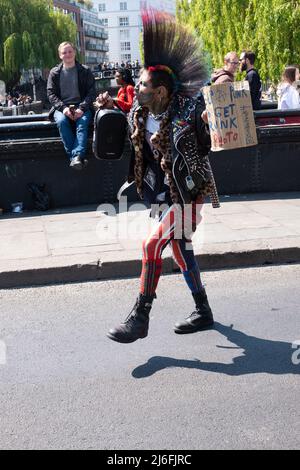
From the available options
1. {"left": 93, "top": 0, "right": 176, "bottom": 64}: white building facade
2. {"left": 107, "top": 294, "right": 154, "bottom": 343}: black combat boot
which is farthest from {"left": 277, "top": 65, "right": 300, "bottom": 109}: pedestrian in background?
{"left": 93, "top": 0, "right": 176, "bottom": 64}: white building facade

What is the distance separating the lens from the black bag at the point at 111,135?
467cm

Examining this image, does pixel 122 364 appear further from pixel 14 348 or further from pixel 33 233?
pixel 33 233

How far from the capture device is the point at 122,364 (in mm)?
4422

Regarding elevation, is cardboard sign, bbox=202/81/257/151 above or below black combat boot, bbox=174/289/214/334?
above

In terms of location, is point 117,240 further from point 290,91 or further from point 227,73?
point 290,91

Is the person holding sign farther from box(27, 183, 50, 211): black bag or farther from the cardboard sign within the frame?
box(27, 183, 50, 211): black bag

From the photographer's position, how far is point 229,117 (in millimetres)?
4125

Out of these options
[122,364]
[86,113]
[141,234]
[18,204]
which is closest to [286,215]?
[141,234]

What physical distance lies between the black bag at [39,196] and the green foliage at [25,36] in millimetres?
47691

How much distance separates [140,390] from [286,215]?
4429mm

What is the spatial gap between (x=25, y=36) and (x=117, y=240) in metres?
50.1

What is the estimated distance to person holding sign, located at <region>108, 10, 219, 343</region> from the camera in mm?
4363

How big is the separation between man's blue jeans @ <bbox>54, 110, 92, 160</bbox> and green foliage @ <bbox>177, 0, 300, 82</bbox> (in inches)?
188

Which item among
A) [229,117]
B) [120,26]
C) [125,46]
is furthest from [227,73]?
[120,26]
